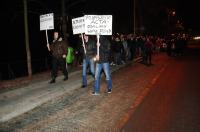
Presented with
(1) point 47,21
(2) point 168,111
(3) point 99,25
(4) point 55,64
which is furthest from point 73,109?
(1) point 47,21

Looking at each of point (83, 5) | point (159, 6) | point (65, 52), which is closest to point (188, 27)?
point (159, 6)

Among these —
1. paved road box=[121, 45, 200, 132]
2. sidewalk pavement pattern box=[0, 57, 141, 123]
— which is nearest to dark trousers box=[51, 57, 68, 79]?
sidewalk pavement pattern box=[0, 57, 141, 123]

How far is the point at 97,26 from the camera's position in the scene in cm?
1275

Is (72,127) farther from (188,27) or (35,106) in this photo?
(188,27)

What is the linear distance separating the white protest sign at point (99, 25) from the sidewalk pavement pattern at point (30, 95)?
2007 millimetres

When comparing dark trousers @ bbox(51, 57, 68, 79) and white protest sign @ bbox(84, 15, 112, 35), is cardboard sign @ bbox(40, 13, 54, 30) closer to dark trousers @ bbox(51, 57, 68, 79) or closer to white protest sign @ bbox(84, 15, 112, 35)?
dark trousers @ bbox(51, 57, 68, 79)

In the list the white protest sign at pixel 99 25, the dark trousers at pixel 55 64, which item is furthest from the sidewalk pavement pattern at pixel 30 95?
the white protest sign at pixel 99 25

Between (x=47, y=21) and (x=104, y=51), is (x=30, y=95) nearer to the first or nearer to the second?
(x=104, y=51)

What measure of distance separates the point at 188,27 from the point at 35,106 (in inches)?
5085

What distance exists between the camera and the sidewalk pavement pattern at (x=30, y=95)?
30.1 feet

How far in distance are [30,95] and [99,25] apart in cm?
326

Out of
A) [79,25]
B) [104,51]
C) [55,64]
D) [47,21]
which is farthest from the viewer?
[47,21]

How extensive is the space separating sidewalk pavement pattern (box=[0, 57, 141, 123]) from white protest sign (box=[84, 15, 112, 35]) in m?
2.01

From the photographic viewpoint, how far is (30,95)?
37.3 ft
